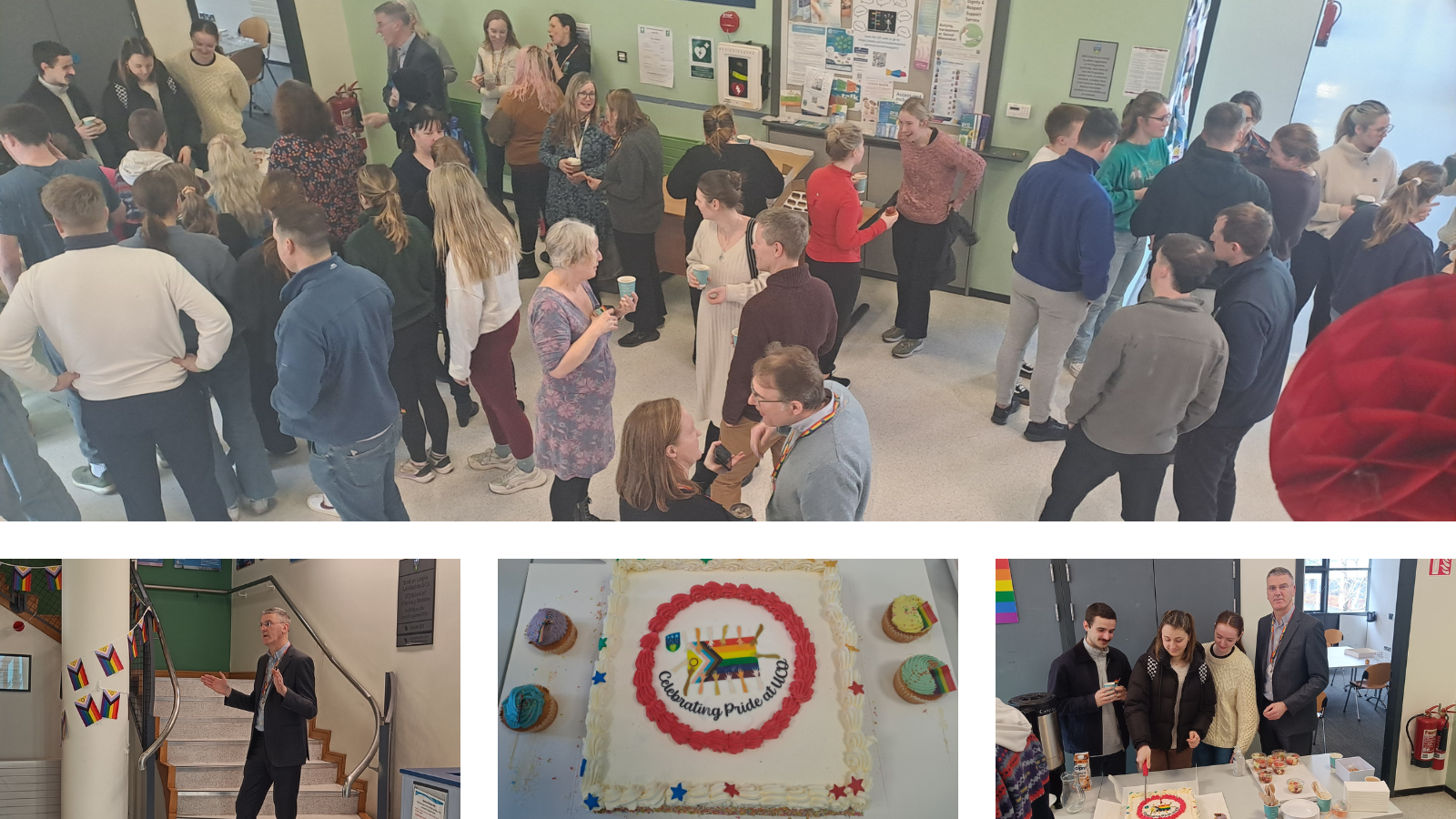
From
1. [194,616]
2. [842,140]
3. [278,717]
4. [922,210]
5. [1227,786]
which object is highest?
[842,140]

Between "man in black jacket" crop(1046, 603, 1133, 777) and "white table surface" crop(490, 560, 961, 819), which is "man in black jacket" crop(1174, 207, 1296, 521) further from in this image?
"white table surface" crop(490, 560, 961, 819)

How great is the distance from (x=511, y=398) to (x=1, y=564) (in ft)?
10.8

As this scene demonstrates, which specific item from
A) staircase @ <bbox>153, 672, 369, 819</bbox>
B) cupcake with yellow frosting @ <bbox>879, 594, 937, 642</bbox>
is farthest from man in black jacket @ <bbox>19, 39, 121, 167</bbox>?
cupcake with yellow frosting @ <bbox>879, 594, 937, 642</bbox>

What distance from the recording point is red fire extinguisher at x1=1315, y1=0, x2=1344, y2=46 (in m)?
2.59

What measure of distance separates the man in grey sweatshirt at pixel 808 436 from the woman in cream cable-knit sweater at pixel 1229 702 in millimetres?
1364

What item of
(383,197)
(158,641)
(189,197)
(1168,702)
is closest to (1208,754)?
(1168,702)

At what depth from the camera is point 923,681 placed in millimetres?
3031

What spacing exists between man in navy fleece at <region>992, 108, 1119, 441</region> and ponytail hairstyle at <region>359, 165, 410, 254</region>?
1.79 meters

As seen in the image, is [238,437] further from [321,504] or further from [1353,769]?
[1353,769]

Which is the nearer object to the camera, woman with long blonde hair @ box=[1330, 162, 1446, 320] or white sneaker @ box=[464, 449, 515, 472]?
woman with long blonde hair @ box=[1330, 162, 1446, 320]

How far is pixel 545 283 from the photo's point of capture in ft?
9.00

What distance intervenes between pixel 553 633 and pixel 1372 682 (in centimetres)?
270

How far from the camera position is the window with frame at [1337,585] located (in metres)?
2.96

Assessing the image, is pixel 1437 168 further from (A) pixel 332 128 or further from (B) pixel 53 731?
(B) pixel 53 731
